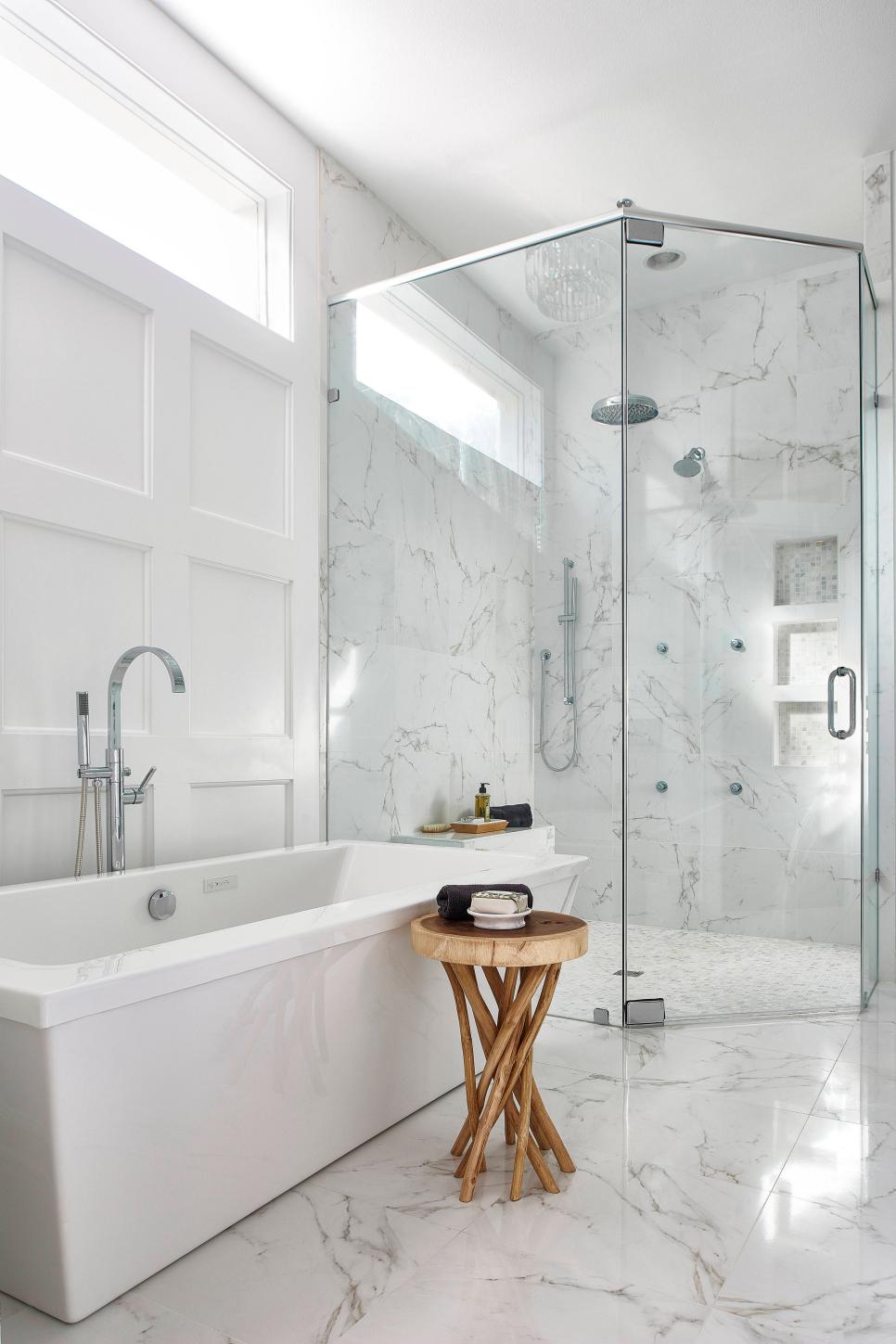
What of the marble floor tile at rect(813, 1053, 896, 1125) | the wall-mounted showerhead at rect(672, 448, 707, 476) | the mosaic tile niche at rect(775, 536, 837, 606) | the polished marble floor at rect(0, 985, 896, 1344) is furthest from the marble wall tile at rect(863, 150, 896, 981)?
the polished marble floor at rect(0, 985, 896, 1344)

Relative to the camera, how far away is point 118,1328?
1.37 m

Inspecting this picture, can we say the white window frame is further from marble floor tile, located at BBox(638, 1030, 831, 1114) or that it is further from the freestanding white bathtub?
marble floor tile, located at BBox(638, 1030, 831, 1114)

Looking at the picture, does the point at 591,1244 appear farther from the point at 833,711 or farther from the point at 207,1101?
the point at 833,711

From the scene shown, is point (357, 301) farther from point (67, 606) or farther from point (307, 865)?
point (307, 865)

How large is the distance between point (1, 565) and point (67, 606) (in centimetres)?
21

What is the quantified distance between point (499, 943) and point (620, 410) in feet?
5.88

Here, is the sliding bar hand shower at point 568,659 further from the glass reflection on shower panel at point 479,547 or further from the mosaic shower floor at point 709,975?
the mosaic shower floor at point 709,975

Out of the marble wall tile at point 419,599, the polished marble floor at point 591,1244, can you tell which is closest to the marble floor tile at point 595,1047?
the polished marble floor at point 591,1244

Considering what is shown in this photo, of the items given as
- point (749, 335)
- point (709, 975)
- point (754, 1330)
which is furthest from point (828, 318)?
point (754, 1330)

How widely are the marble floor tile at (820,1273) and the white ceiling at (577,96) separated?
3138 mm

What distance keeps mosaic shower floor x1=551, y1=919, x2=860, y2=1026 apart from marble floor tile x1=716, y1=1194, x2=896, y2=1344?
1062 millimetres

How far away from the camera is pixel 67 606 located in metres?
2.43

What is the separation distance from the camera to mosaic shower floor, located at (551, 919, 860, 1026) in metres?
2.84

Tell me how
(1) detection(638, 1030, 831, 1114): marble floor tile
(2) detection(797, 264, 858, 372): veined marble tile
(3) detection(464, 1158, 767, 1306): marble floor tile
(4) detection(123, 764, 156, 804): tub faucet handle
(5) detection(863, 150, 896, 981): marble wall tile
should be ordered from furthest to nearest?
(5) detection(863, 150, 896, 981): marble wall tile → (2) detection(797, 264, 858, 372): veined marble tile → (4) detection(123, 764, 156, 804): tub faucet handle → (1) detection(638, 1030, 831, 1114): marble floor tile → (3) detection(464, 1158, 767, 1306): marble floor tile
